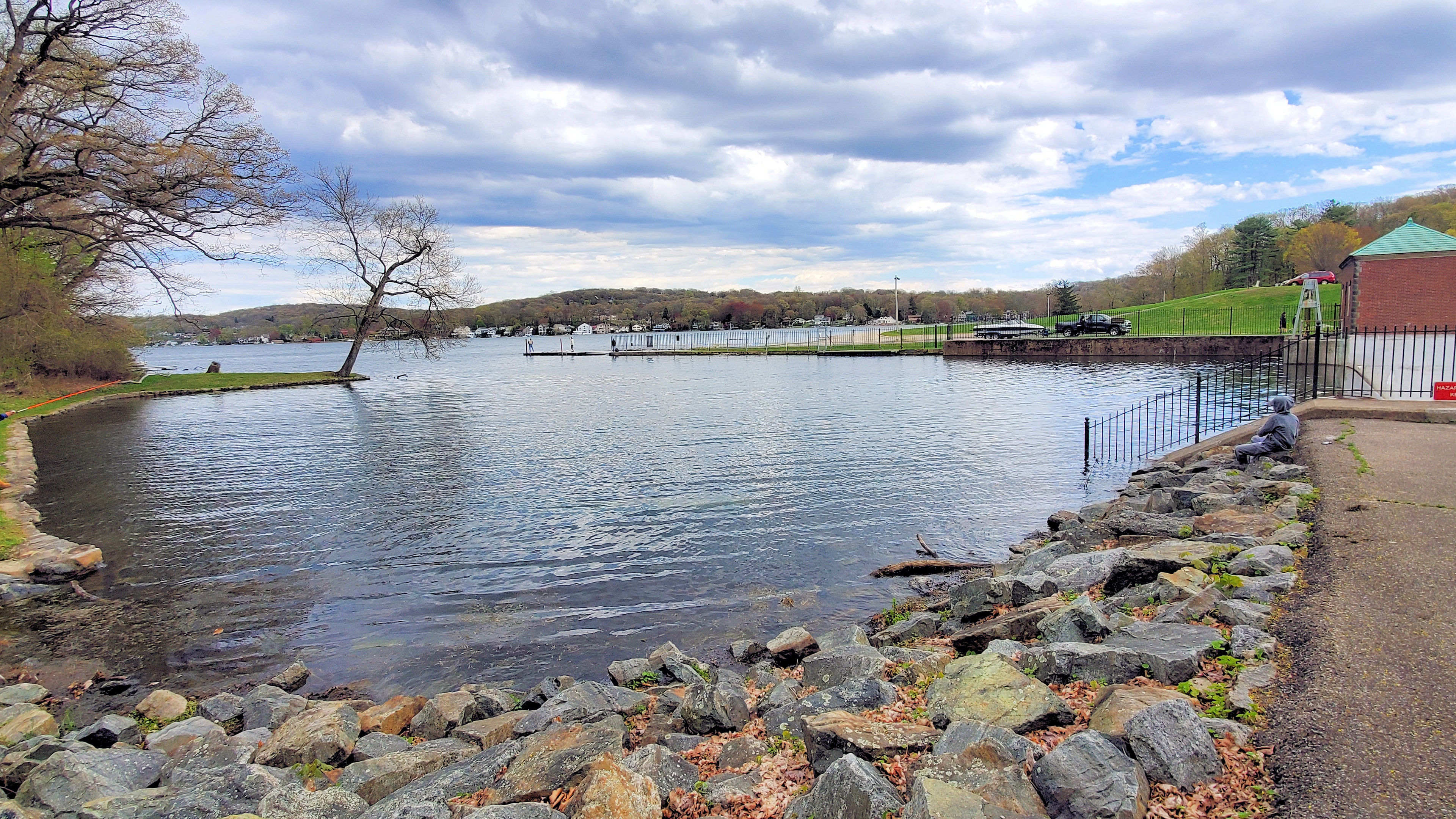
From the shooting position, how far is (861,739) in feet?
13.3

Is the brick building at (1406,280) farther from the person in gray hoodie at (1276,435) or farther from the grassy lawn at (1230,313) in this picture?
the grassy lawn at (1230,313)

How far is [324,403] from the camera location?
38.2 meters

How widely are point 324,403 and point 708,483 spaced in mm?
30071

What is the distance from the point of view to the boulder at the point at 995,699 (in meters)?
4.29

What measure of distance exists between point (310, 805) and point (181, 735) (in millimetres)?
2809

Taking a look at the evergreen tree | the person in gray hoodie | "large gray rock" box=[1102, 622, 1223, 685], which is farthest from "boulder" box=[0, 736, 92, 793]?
the evergreen tree

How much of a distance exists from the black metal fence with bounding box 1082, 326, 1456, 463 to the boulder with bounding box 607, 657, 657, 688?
1299 cm

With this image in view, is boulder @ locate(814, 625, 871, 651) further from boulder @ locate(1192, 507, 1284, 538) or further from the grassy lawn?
the grassy lawn

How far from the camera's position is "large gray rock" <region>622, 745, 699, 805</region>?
411 cm

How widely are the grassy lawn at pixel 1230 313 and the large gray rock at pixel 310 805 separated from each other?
6209 centimetres

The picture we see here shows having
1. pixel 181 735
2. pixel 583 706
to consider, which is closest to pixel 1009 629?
pixel 583 706

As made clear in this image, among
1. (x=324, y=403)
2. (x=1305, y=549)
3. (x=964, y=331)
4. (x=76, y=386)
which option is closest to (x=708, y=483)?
(x=1305, y=549)

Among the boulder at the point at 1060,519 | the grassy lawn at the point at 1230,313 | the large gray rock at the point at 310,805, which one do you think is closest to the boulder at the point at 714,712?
the large gray rock at the point at 310,805

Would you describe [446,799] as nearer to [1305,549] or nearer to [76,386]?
[1305,549]
